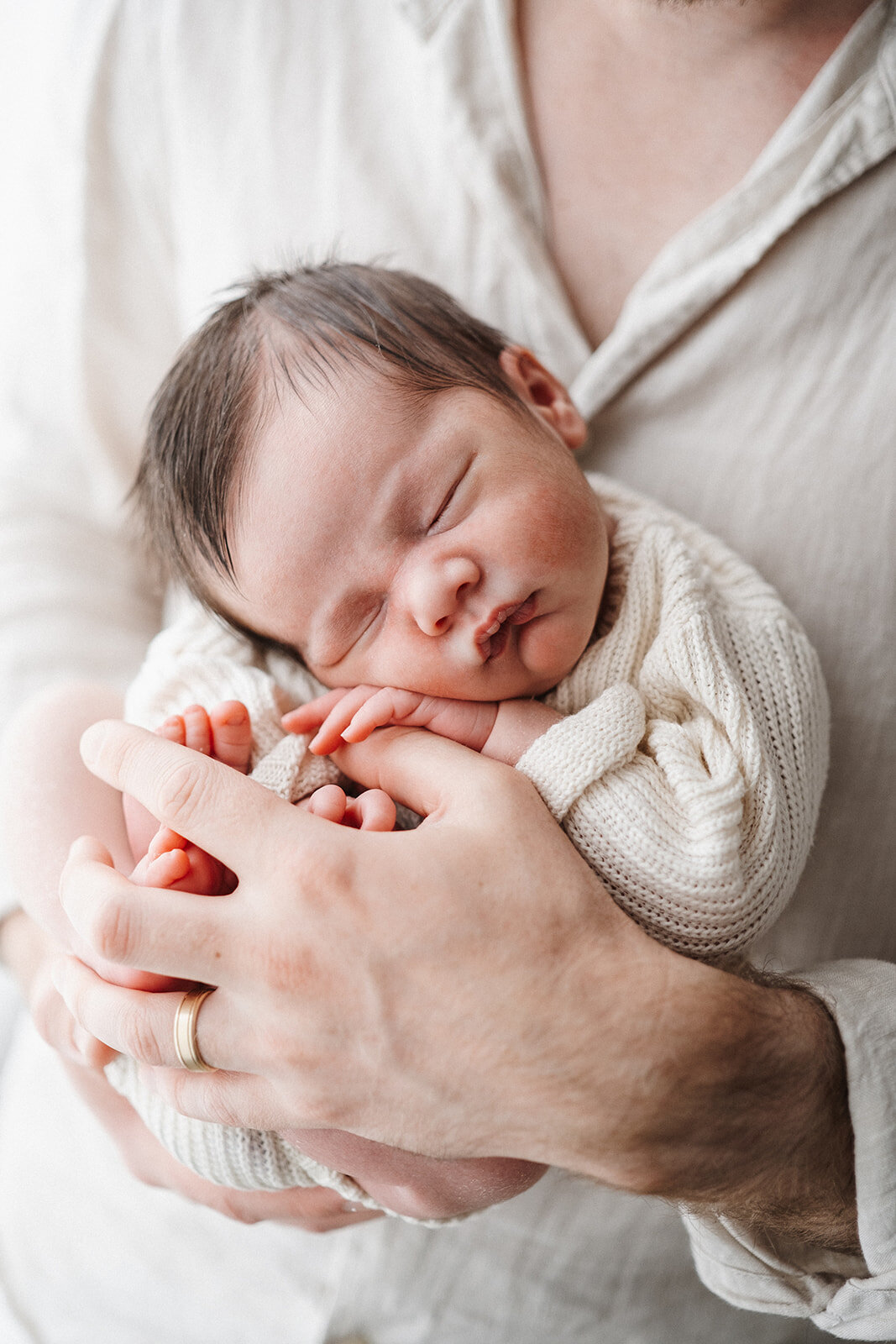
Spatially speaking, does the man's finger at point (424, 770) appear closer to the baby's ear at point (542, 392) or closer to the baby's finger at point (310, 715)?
the baby's finger at point (310, 715)

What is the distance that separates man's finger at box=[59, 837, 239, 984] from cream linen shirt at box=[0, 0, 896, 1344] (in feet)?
1.93

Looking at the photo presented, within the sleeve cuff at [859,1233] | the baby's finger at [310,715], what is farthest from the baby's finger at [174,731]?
the sleeve cuff at [859,1233]

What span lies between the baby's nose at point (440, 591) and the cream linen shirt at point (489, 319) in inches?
15.2

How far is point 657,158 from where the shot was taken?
3.91 feet

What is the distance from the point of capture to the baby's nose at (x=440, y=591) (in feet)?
2.99

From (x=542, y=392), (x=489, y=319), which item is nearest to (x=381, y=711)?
(x=542, y=392)

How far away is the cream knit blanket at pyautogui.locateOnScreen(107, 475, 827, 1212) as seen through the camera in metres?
0.84

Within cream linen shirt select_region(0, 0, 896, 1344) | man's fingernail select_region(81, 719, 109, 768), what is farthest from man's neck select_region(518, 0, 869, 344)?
man's fingernail select_region(81, 719, 109, 768)

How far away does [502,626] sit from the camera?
3.15ft

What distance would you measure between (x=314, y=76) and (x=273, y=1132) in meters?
1.33

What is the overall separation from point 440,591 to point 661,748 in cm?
26

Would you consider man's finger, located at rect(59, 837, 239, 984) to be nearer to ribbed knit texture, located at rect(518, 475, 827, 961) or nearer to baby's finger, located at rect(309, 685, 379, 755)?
baby's finger, located at rect(309, 685, 379, 755)

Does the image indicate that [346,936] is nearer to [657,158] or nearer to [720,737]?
[720,737]

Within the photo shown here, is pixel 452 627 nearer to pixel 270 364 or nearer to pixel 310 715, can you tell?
pixel 310 715
